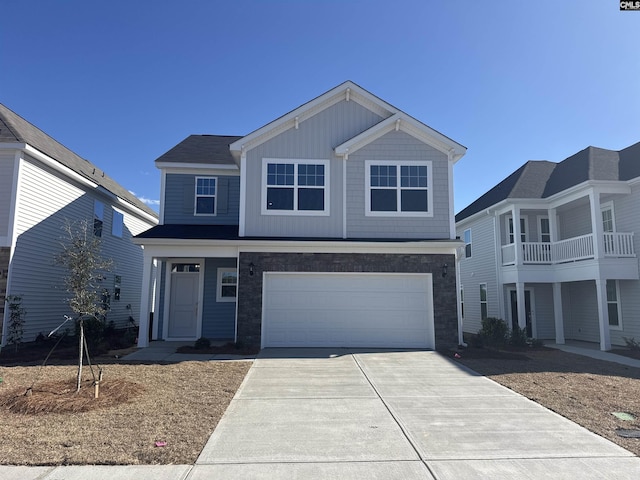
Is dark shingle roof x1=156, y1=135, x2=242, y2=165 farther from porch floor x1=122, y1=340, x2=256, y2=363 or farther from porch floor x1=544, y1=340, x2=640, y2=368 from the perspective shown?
porch floor x1=544, y1=340, x2=640, y2=368

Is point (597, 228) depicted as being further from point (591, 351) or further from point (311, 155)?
point (311, 155)

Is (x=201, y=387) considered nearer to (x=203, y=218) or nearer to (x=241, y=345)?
(x=241, y=345)

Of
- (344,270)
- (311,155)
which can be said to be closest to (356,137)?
(311,155)

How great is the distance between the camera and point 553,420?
598 cm

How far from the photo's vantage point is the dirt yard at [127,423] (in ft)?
14.9

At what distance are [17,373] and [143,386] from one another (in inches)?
126

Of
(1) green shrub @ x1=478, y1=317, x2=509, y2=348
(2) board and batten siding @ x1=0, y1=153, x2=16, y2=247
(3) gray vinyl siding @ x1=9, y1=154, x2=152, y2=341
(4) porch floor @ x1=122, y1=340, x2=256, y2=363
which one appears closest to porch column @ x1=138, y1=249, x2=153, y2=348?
(4) porch floor @ x1=122, y1=340, x2=256, y2=363

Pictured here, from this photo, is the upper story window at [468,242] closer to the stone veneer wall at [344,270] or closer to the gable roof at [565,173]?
the gable roof at [565,173]

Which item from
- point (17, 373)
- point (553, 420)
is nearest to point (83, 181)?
point (17, 373)

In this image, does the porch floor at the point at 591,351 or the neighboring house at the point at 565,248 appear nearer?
the porch floor at the point at 591,351

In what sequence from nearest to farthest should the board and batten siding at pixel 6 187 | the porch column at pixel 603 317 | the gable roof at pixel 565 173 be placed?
the board and batten siding at pixel 6 187 → the porch column at pixel 603 317 → the gable roof at pixel 565 173

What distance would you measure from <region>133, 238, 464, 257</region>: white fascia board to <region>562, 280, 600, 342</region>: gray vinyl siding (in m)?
6.78

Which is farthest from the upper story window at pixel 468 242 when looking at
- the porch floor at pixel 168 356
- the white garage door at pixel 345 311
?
the porch floor at pixel 168 356

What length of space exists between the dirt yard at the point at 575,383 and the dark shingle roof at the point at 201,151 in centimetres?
1020
